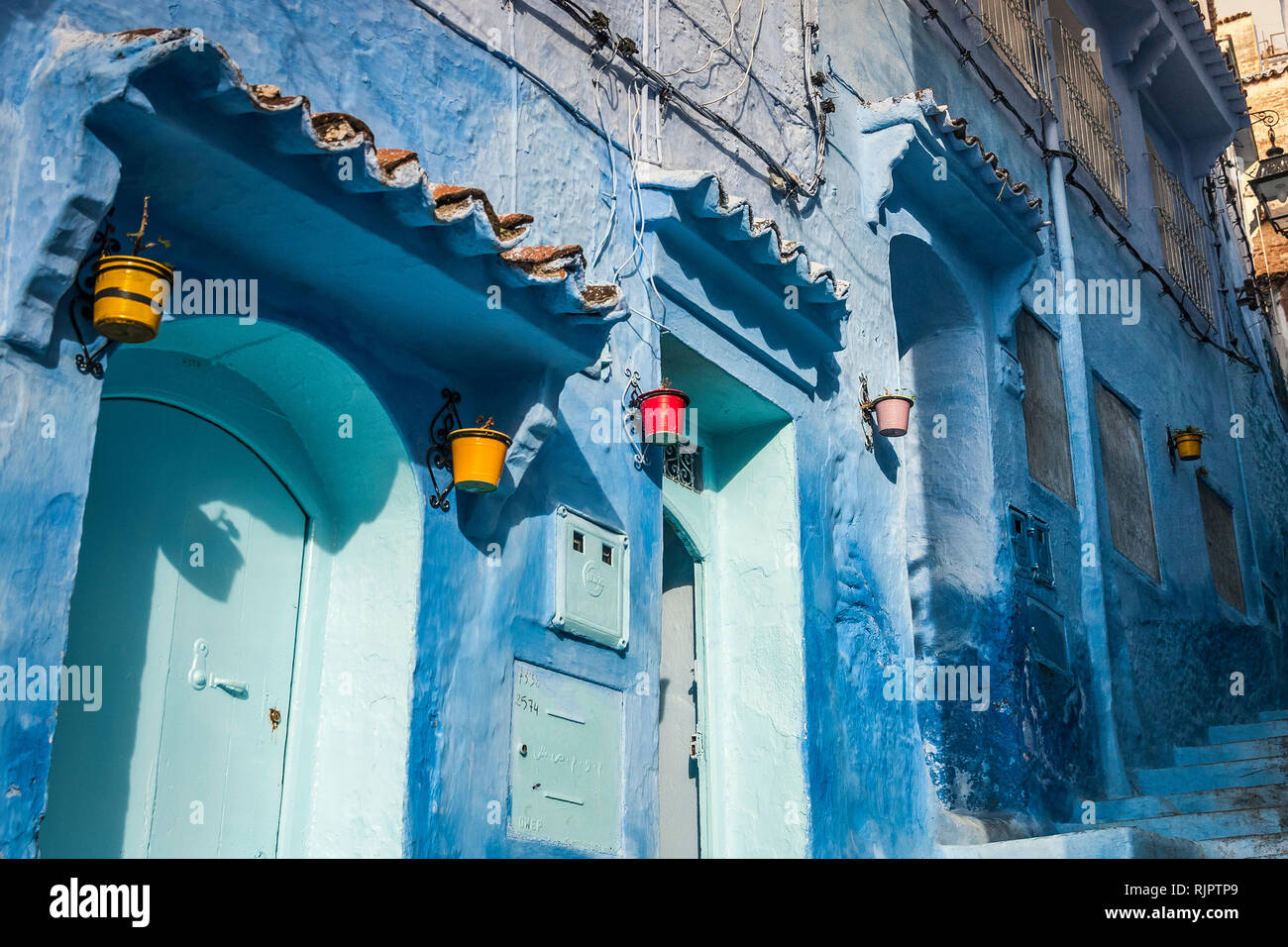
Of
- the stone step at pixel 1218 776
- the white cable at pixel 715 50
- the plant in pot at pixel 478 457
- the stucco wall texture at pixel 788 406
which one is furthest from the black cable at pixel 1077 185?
the plant in pot at pixel 478 457

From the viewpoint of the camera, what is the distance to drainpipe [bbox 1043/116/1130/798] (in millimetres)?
9281

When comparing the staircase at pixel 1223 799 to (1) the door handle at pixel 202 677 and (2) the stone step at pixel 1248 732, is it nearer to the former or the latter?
(2) the stone step at pixel 1248 732

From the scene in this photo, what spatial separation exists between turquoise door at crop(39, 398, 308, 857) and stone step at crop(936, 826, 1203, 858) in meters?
4.11

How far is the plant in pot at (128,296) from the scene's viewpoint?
3447 millimetres

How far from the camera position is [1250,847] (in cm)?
714

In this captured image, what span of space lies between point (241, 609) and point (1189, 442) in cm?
973

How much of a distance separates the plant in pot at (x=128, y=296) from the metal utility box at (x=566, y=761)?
6.31ft

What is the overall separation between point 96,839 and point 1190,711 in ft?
30.5

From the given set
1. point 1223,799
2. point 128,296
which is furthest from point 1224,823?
point 128,296

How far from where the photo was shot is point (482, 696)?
4.65 m

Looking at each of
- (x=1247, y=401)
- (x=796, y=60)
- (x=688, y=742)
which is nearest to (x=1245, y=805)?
(x=688, y=742)

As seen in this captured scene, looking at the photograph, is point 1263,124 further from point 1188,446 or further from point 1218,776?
point 1218,776

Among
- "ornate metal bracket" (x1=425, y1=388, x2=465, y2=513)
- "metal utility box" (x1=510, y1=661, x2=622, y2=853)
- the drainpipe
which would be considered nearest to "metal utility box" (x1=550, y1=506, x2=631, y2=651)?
"metal utility box" (x1=510, y1=661, x2=622, y2=853)
